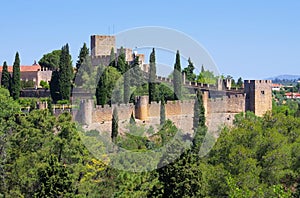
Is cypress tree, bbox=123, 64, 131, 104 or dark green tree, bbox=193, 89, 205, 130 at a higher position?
cypress tree, bbox=123, 64, 131, 104

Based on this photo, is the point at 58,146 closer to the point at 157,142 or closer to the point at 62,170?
the point at 62,170

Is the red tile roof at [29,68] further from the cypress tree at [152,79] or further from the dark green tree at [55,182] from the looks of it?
the dark green tree at [55,182]

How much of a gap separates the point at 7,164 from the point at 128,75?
50.2ft

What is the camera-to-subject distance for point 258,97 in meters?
38.3

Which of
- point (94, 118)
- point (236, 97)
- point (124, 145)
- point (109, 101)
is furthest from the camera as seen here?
point (236, 97)

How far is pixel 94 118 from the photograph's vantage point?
3312 cm

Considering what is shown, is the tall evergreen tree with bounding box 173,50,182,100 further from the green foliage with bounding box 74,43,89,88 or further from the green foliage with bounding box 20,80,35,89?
the green foliage with bounding box 20,80,35,89

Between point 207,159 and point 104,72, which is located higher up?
point 104,72

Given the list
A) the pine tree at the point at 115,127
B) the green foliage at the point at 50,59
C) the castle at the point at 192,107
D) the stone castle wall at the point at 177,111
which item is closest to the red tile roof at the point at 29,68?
the green foliage at the point at 50,59

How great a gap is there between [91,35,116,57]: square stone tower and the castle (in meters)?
6.30

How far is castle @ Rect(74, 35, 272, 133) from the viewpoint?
109ft

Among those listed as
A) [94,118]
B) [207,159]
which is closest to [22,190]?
[207,159]

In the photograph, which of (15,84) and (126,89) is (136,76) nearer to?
(126,89)

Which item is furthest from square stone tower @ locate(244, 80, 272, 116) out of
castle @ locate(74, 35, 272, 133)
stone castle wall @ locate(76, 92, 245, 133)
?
stone castle wall @ locate(76, 92, 245, 133)
